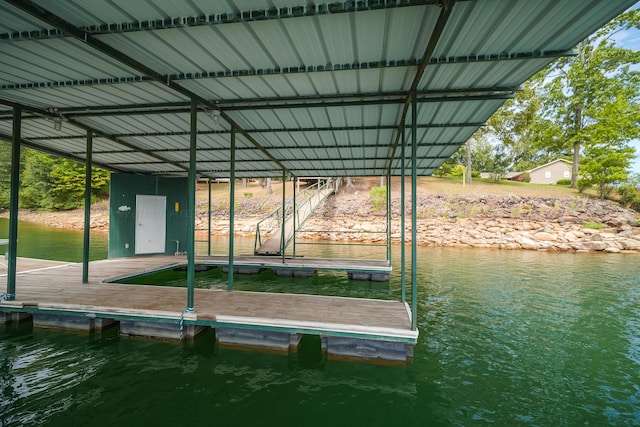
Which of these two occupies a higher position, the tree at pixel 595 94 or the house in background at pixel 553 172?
the tree at pixel 595 94

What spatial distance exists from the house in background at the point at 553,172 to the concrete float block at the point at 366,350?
36.3m

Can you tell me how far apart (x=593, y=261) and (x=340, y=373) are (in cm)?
1480

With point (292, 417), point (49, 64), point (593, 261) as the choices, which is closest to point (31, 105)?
point (49, 64)

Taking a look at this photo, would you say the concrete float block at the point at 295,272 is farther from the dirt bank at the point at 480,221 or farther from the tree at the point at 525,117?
the tree at the point at 525,117

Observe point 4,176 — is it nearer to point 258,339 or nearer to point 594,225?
point 258,339

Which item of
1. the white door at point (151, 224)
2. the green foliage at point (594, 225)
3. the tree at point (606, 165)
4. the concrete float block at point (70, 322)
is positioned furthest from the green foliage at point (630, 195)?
the concrete float block at point (70, 322)

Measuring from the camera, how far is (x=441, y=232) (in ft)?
63.7

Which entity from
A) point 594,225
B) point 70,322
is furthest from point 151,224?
point 594,225

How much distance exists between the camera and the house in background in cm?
3160

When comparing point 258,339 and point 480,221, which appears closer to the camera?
point 258,339

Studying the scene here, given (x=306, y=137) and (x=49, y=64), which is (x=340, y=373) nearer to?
(x=306, y=137)

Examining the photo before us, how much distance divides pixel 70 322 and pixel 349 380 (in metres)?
4.72

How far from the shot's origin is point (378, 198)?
23547mm

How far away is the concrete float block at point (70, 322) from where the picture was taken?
501cm
